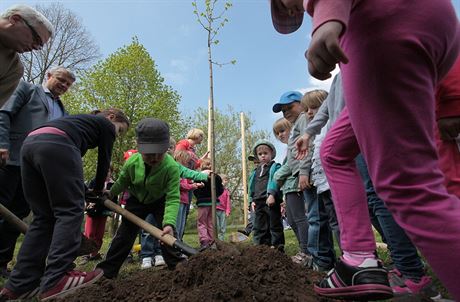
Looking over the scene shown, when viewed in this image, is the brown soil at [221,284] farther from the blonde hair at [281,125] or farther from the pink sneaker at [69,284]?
the blonde hair at [281,125]

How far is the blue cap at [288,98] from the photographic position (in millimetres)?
4297

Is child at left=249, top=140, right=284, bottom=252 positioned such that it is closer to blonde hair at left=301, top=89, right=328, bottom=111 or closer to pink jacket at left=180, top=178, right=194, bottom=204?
pink jacket at left=180, top=178, right=194, bottom=204

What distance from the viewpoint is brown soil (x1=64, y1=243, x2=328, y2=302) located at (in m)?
1.94

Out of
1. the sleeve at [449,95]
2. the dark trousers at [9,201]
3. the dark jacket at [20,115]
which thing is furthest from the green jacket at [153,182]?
the sleeve at [449,95]

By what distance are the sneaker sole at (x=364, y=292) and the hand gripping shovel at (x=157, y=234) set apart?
5.54 ft

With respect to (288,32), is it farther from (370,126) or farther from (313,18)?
(370,126)

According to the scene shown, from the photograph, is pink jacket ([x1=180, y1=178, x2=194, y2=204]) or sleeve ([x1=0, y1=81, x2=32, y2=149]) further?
pink jacket ([x1=180, y1=178, x2=194, y2=204])

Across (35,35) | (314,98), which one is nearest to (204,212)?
(314,98)

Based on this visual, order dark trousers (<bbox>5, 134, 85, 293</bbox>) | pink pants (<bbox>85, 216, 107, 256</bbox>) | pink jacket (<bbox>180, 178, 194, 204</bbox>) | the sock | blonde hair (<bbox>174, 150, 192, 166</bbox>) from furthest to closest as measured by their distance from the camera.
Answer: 1. blonde hair (<bbox>174, 150, 192, 166</bbox>)
2. pink jacket (<bbox>180, 178, 194, 204</bbox>)
3. pink pants (<bbox>85, 216, 107, 256</bbox>)
4. dark trousers (<bbox>5, 134, 85, 293</bbox>)
5. the sock

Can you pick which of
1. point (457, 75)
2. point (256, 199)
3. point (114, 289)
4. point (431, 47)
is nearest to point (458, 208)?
point (431, 47)

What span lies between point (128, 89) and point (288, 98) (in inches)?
590

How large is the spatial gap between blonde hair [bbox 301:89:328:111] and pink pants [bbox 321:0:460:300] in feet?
8.51

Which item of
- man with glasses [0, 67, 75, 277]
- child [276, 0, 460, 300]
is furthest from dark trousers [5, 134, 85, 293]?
child [276, 0, 460, 300]

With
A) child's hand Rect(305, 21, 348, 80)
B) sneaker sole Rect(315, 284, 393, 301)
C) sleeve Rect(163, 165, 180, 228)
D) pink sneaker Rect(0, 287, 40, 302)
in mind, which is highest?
child's hand Rect(305, 21, 348, 80)
